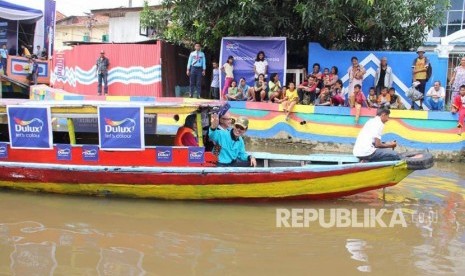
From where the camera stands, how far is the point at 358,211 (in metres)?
7.65

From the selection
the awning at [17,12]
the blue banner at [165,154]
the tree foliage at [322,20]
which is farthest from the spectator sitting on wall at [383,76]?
the awning at [17,12]

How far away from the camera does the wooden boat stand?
7406mm

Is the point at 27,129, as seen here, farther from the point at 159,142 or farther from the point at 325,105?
the point at 325,105

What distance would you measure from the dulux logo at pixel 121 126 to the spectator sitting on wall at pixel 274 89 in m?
6.81

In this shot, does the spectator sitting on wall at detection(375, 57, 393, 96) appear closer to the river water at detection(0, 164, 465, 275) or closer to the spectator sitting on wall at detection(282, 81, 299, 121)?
the spectator sitting on wall at detection(282, 81, 299, 121)

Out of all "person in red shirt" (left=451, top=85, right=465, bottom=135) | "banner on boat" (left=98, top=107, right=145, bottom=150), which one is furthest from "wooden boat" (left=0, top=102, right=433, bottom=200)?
"person in red shirt" (left=451, top=85, right=465, bottom=135)

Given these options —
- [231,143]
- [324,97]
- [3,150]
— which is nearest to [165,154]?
[231,143]

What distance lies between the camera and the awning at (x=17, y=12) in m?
24.1

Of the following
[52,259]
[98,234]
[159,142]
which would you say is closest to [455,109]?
[159,142]

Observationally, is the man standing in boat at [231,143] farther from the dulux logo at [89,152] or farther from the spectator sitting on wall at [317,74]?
the spectator sitting on wall at [317,74]

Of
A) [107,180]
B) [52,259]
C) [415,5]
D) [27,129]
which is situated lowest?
[52,259]

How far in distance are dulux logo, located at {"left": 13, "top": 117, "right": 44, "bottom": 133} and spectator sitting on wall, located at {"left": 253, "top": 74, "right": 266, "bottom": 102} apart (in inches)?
286

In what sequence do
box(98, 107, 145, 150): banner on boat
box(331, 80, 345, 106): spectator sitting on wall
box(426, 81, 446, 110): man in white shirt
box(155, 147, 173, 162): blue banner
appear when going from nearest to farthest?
1. box(98, 107, 145, 150): banner on boat
2. box(155, 147, 173, 162): blue banner
3. box(426, 81, 446, 110): man in white shirt
4. box(331, 80, 345, 106): spectator sitting on wall

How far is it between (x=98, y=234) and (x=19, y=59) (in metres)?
17.9
